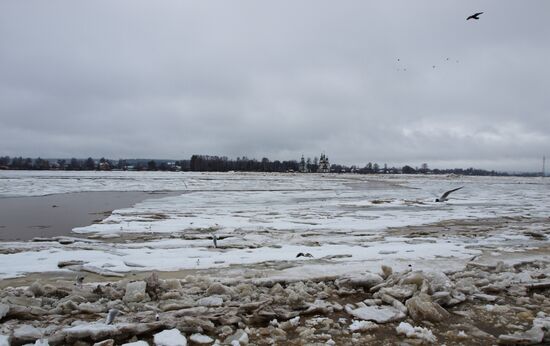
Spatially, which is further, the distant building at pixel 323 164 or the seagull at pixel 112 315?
the distant building at pixel 323 164

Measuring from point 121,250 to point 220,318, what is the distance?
19.2ft

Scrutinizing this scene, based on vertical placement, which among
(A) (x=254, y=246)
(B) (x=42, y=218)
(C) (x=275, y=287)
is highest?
(C) (x=275, y=287)

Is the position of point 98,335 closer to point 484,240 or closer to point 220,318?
point 220,318

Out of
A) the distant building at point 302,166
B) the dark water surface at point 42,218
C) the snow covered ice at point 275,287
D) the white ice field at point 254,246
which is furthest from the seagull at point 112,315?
the distant building at point 302,166

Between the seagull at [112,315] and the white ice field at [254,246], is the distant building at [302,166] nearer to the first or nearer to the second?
the white ice field at [254,246]

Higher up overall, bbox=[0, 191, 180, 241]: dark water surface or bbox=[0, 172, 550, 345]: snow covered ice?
bbox=[0, 172, 550, 345]: snow covered ice

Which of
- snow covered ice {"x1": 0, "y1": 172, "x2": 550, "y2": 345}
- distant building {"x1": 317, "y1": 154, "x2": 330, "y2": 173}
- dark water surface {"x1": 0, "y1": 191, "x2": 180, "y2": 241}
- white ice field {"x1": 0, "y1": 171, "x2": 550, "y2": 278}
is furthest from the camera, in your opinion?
distant building {"x1": 317, "y1": 154, "x2": 330, "y2": 173}

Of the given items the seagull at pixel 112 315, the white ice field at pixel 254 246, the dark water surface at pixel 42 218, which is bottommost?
the dark water surface at pixel 42 218

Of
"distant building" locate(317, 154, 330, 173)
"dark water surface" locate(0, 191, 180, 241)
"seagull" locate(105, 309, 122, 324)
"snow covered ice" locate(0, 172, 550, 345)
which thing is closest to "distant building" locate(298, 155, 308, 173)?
"distant building" locate(317, 154, 330, 173)

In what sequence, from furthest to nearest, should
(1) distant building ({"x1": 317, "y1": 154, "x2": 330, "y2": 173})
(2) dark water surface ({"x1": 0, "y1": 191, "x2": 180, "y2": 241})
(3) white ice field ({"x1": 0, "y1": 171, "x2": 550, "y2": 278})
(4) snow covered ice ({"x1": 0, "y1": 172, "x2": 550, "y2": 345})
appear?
(1) distant building ({"x1": 317, "y1": 154, "x2": 330, "y2": 173})
(2) dark water surface ({"x1": 0, "y1": 191, "x2": 180, "y2": 241})
(3) white ice field ({"x1": 0, "y1": 171, "x2": 550, "y2": 278})
(4) snow covered ice ({"x1": 0, "y1": 172, "x2": 550, "y2": 345})

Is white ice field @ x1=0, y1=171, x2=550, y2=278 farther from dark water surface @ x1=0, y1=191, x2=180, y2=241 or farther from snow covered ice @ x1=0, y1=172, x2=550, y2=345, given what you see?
dark water surface @ x1=0, y1=191, x2=180, y2=241

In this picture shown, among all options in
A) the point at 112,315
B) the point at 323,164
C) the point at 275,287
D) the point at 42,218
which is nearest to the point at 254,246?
the point at 275,287

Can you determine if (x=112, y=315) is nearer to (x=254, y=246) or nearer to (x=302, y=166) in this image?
(x=254, y=246)

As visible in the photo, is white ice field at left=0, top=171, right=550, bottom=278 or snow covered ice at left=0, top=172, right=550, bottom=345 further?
white ice field at left=0, top=171, right=550, bottom=278
